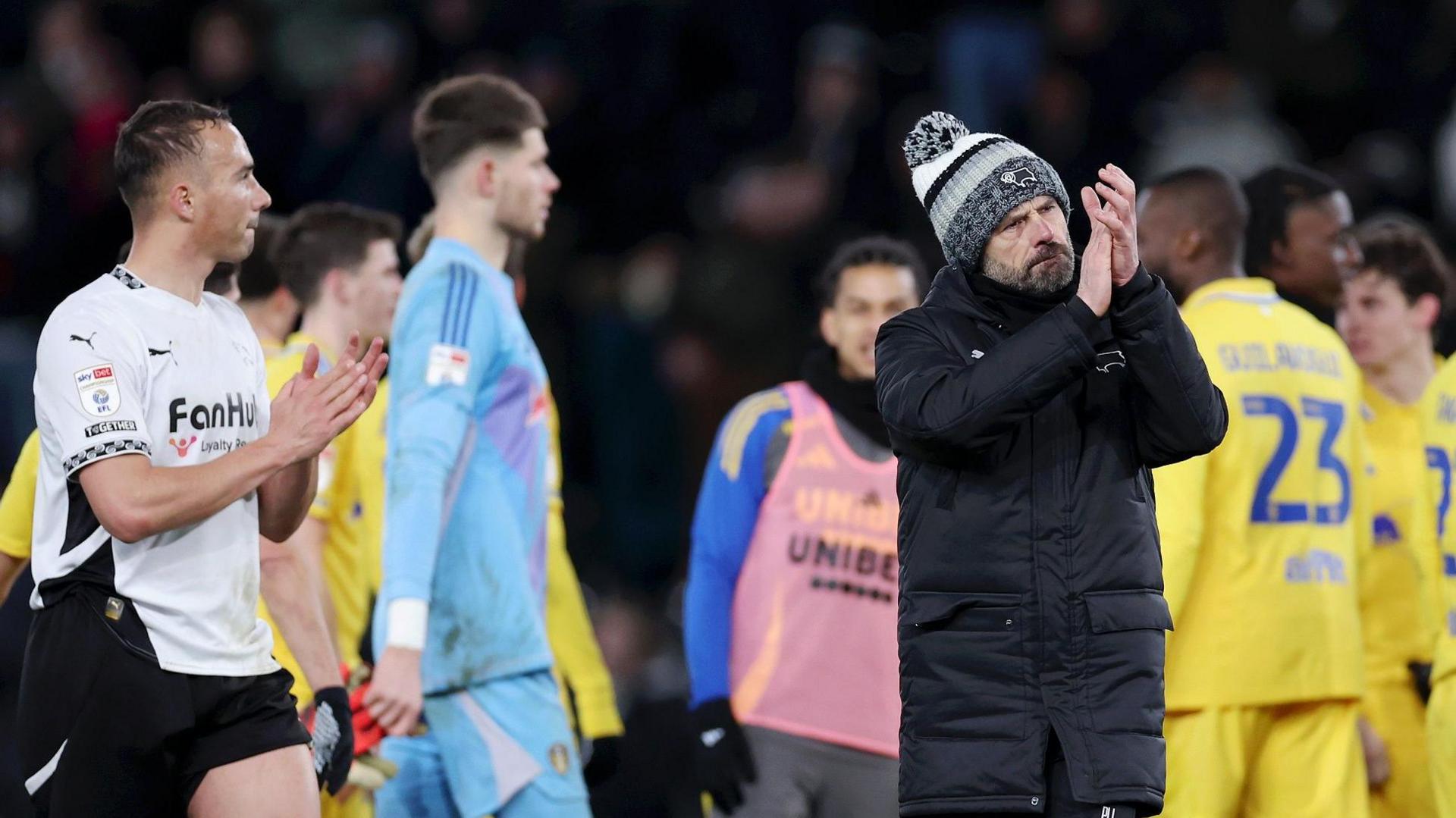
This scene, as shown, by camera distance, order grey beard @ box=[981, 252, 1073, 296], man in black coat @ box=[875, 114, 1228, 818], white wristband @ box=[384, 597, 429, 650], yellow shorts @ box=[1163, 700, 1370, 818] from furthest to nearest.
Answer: yellow shorts @ box=[1163, 700, 1370, 818] < white wristband @ box=[384, 597, 429, 650] < grey beard @ box=[981, 252, 1073, 296] < man in black coat @ box=[875, 114, 1228, 818]

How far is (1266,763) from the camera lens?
5.60 m

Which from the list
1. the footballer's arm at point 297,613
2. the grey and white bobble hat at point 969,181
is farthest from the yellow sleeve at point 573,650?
the grey and white bobble hat at point 969,181

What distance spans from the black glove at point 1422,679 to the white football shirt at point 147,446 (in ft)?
12.9

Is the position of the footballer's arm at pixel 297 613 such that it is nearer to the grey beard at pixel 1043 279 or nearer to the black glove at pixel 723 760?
the black glove at pixel 723 760

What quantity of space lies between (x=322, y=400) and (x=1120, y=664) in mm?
1806

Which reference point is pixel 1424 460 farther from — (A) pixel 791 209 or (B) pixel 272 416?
(A) pixel 791 209

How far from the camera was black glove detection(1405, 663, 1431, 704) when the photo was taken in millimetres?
6418

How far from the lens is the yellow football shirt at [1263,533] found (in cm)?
551

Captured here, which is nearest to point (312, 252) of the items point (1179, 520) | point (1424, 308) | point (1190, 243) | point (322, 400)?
point (322, 400)

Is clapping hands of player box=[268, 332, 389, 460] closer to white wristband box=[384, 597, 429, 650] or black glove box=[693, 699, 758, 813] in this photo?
white wristband box=[384, 597, 429, 650]

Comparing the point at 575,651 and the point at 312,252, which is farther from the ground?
the point at 312,252

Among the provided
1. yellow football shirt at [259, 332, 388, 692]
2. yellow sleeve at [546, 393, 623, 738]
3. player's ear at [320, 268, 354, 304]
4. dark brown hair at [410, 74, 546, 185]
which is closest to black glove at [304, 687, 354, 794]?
yellow football shirt at [259, 332, 388, 692]

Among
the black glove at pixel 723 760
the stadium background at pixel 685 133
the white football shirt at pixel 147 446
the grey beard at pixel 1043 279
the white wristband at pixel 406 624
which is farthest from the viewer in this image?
the stadium background at pixel 685 133

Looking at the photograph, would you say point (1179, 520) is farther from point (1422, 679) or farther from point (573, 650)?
point (573, 650)
